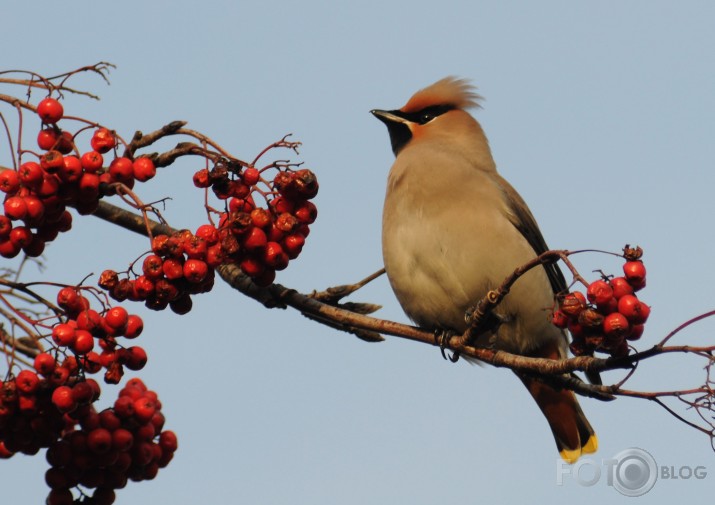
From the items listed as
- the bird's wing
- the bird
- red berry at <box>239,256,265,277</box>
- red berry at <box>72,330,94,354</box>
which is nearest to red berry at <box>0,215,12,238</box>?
red berry at <box>72,330,94,354</box>

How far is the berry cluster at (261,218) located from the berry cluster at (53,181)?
241mm

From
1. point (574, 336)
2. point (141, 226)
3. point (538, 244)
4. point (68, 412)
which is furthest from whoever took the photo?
point (538, 244)

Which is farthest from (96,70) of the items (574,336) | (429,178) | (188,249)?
(429,178)

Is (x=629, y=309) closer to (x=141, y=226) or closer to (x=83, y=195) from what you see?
(x=83, y=195)

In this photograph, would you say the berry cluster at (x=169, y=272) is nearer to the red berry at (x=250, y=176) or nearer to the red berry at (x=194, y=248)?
the red berry at (x=194, y=248)

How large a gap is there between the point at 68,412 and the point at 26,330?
0.25m

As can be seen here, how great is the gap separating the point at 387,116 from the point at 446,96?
38 centimetres

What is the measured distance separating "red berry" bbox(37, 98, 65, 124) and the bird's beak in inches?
124

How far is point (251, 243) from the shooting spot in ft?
9.50

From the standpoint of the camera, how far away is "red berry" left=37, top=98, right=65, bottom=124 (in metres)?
2.66

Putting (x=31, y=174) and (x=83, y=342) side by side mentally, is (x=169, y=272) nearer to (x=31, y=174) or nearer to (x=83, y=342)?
(x=83, y=342)

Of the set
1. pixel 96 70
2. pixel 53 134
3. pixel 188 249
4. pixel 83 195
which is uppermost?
pixel 96 70

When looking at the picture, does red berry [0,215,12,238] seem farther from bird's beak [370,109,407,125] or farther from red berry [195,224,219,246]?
bird's beak [370,109,407,125]

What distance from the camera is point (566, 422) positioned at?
516cm
